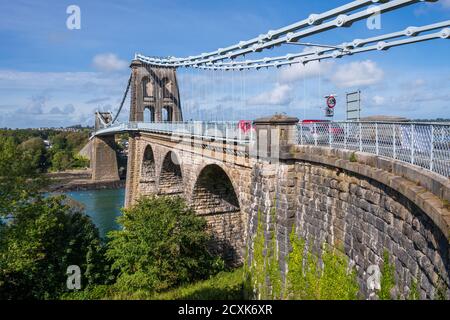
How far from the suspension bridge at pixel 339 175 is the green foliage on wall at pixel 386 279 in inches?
6.1

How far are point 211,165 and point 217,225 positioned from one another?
13.2 feet

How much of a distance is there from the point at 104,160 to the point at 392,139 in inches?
1875

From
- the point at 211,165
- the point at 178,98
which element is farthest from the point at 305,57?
the point at 178,98

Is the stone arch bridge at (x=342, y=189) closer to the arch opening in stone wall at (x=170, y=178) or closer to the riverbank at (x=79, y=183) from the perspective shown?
the arch opening in stone wall at (x=170, y=178)

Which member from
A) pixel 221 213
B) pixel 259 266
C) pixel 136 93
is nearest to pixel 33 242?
pixel 221 213

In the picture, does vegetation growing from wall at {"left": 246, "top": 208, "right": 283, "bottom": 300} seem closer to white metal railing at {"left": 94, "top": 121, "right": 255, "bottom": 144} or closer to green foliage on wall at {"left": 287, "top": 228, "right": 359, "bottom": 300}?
green foliage on wall at {"left": 287, "top": 228, "right": 359, "bottom": 300}

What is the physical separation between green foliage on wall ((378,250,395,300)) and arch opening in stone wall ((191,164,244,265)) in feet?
36.0

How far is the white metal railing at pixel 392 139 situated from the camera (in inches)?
178

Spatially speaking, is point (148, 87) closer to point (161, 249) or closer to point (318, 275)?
point (161, 249)

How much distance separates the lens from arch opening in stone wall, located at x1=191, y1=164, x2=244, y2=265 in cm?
1678

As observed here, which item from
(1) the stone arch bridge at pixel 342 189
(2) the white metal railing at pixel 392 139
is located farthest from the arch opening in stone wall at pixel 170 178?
(2) the white metal railing at pixel 392 139

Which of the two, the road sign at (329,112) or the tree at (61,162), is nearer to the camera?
the road sign at (329,112)

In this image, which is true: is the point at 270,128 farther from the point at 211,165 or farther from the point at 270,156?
the point at 211,165

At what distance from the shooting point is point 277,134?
8.71m
